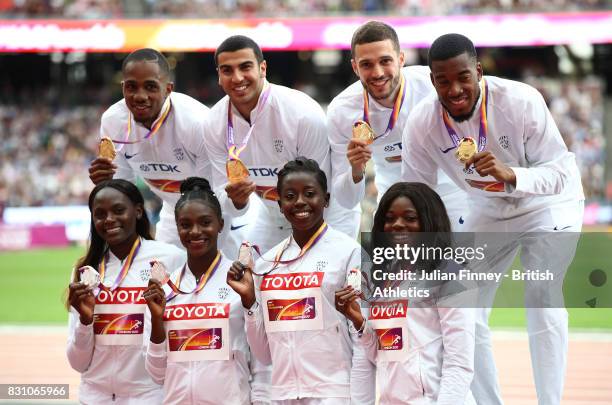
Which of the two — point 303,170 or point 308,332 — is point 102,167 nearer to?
point 303,170

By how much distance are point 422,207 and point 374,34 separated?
1.43 m

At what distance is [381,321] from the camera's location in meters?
4.66

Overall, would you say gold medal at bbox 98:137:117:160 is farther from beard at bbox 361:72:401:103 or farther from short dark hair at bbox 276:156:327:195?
beard at bbox 361:72:401:103

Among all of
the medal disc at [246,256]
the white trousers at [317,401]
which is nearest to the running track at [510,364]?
the white trousers at [317,401]

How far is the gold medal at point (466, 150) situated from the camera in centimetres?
484

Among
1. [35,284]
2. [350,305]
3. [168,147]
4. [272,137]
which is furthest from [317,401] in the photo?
[35,284]

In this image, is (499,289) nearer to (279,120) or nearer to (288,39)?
(279,120)

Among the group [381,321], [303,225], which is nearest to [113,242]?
[303,225]

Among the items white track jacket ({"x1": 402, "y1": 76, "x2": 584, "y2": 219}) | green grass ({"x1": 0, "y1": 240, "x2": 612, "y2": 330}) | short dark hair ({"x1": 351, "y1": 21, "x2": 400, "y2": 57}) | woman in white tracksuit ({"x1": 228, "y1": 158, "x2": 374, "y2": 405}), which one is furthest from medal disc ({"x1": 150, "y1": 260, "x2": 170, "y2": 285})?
Result: green grass ({"x1": 0, "y1": 240, "x2": 612, "y2": 330})

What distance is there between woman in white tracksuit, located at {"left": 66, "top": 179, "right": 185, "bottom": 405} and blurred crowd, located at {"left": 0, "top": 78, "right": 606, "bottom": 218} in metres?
19.6

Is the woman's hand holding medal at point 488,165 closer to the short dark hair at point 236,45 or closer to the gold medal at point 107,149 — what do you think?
the short dark hair at point 236,45

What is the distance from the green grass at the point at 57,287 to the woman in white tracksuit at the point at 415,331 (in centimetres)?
98

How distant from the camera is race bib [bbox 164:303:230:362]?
488 centimetres

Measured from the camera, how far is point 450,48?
4.99m
